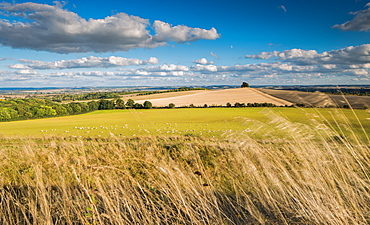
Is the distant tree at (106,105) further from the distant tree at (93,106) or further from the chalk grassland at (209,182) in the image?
the chalk grassland at (209,182)

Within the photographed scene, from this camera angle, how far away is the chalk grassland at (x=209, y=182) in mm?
3244

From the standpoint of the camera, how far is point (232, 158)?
7.77 meters

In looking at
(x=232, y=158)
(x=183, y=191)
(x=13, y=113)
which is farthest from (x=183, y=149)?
(x=13, y=113)

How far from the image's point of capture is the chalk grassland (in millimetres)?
3244

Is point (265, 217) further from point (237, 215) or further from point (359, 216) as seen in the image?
point (359, 216)

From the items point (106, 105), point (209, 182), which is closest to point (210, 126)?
point (209, 182)

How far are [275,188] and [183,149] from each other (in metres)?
5.15

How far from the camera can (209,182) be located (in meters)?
3.64

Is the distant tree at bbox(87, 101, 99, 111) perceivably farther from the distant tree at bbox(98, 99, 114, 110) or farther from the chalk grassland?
the chalk grassland

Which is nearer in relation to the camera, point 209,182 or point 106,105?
point 209,182

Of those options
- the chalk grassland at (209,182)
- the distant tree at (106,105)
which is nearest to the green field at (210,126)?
the chalk grassland at (209,182)

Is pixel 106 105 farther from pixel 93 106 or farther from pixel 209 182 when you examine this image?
pixel 209 182


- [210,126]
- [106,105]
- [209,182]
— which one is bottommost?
[210,126]

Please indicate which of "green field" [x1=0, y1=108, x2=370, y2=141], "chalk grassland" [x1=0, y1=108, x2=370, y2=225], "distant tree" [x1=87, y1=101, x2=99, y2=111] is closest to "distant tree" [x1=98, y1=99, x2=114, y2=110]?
"distant tree" [x1=87, y1=101, x2=99, y2=111]
